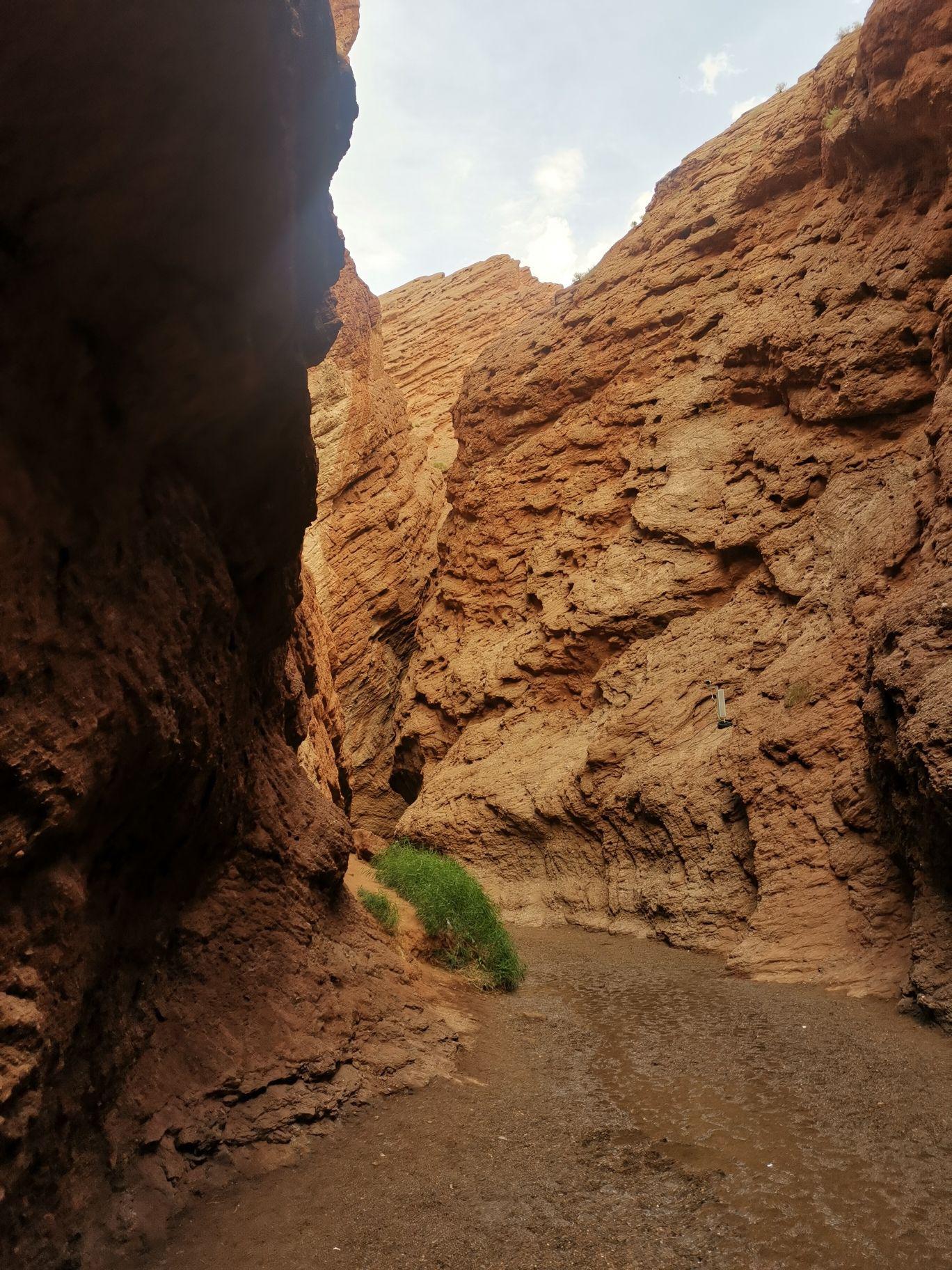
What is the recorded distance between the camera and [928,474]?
10.1m

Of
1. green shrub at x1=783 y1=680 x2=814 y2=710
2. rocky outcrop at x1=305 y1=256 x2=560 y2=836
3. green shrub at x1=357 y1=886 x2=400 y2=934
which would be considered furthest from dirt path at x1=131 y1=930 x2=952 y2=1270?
rocky outcrop at x1=305 y1=256 x2=560 y2=836

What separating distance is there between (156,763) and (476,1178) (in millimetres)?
2659

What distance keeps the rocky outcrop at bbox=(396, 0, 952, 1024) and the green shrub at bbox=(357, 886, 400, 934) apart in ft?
12.3

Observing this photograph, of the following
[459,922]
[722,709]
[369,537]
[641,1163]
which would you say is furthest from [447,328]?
[641,1163]

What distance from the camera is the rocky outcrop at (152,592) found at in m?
2.99

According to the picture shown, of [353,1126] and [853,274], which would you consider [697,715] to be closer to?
[853,274]

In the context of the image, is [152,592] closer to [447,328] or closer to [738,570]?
[738,570]

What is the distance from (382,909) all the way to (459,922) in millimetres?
1050

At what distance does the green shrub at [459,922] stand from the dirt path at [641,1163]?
5.22 feet

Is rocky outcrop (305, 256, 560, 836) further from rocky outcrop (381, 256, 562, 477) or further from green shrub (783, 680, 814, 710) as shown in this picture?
green shrub (783, 680, 814, 710)

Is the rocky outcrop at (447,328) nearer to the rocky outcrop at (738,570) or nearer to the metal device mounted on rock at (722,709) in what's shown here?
the rocky outcrop at (738,570)

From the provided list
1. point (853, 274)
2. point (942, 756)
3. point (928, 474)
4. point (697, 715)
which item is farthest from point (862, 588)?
point (853, 274)

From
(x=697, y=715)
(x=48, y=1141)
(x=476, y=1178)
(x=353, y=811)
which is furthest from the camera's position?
(x=353, y=811)

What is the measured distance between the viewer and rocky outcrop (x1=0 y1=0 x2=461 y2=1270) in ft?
9.82
